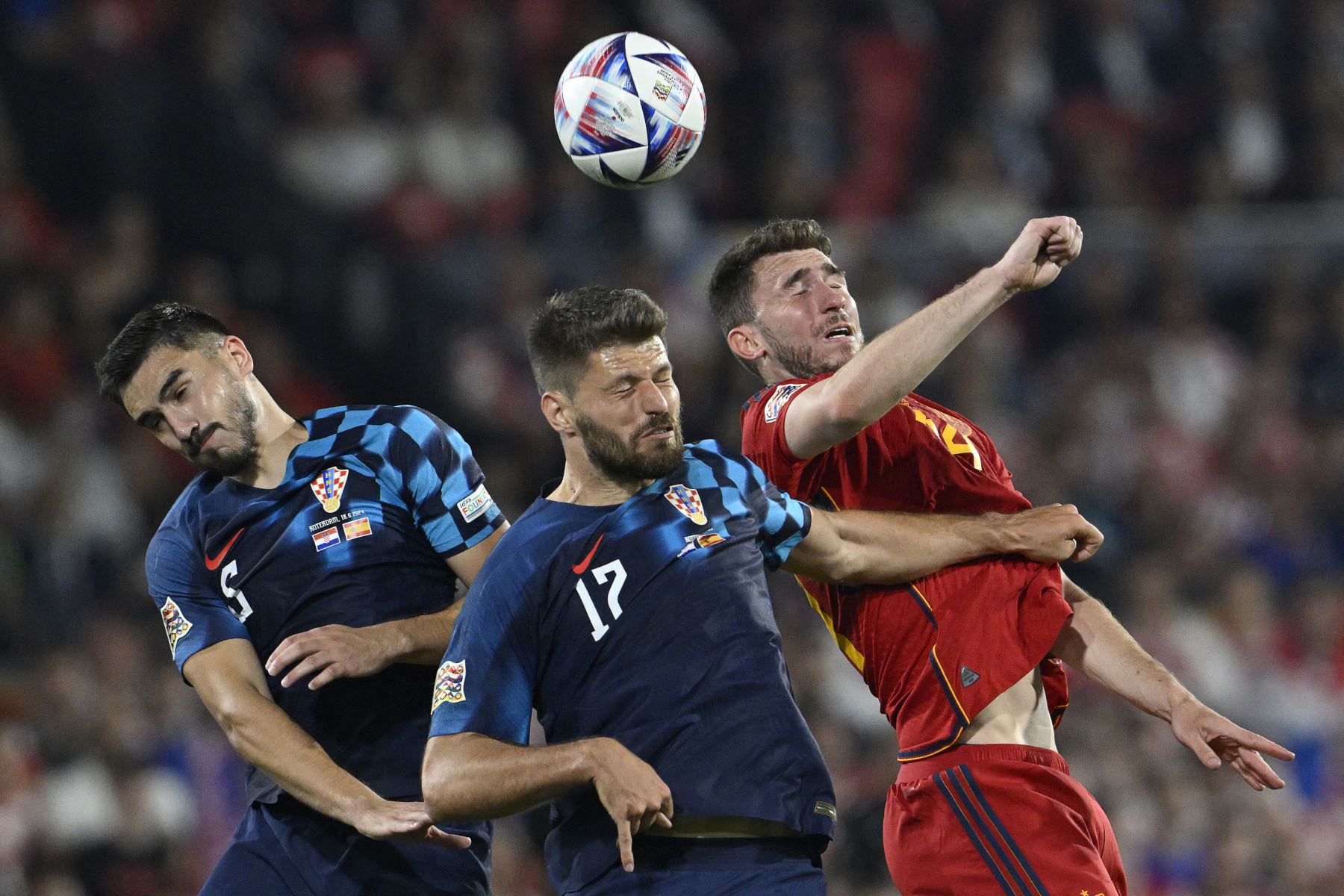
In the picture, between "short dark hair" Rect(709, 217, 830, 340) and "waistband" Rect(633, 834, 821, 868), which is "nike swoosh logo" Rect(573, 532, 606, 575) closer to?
"waistband" Rect(633, 834, 821, 868)

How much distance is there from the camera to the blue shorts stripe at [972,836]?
4.45 m

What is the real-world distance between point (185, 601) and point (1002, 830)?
2389 millimetres

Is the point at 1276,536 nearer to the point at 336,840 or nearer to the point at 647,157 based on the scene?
the point at 647,157

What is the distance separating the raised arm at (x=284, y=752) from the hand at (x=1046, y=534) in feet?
5.60

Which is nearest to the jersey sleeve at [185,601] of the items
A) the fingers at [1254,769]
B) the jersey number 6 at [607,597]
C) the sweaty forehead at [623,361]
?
the jersey number 6 at [607,597]

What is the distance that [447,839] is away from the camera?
452cm

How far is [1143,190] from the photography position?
14016 mm

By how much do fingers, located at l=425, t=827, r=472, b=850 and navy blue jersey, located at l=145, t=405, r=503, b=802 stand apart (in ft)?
1.11

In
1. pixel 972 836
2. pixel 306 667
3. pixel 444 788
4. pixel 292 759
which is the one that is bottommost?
pixel 972 836

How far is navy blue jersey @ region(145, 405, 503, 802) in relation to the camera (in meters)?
4.86

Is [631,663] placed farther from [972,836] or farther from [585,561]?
[972,836]

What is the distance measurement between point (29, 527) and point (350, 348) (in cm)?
262

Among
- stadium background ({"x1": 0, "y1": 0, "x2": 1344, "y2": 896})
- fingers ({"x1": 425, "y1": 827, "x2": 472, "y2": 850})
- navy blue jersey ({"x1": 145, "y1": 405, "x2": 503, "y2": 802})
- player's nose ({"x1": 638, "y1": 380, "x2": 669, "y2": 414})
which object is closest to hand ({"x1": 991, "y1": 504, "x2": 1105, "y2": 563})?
player's nose ({"x1": 638, "y1": 380, "x2": 669, "y2": 414})

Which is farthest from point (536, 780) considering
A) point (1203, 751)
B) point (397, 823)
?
point (1203, 751)
